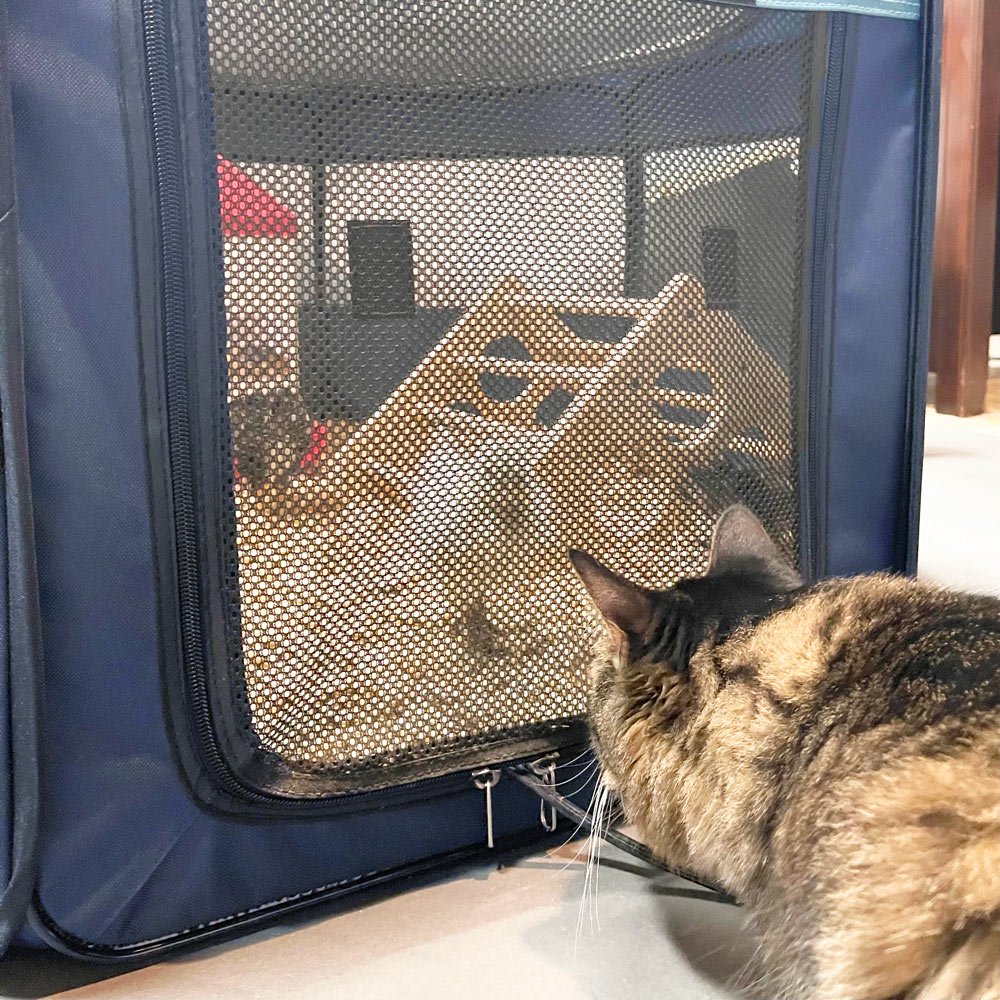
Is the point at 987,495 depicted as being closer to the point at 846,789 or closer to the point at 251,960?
the point at 846,789

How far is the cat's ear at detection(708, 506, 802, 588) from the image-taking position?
0.79 meters

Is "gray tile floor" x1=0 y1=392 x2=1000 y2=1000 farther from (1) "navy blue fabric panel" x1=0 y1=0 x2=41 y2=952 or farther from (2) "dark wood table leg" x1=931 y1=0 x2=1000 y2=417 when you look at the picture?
(2) "dark wood table leg" x1=931 y1=0 x2=1000 y2=417

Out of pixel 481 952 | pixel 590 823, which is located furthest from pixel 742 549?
pixel 481 952

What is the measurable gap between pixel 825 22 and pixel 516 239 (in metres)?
0.35

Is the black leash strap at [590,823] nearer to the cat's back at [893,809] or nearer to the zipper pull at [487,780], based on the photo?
the zipper pull at [487,780]

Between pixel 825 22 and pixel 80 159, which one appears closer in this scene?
pixel 80 159

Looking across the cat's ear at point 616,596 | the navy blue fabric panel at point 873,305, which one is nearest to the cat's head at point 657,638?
the cat's ear at point 616,596

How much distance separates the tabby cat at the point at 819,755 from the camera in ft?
1.74

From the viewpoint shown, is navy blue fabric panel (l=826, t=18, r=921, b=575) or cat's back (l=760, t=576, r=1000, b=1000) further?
navy blue fabric panel (l=826, t=18, r=921, b=575)

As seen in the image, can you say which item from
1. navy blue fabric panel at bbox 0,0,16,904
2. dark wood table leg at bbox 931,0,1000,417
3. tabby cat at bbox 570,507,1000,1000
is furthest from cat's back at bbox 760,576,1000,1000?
dark wood table leg at bbox 931,0,1000,417

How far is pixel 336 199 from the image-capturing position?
2.25 ft

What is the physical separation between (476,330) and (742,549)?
0.90ft

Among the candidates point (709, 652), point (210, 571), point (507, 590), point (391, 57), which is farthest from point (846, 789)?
point (391, 57)

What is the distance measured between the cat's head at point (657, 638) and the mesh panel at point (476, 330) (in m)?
0.10
